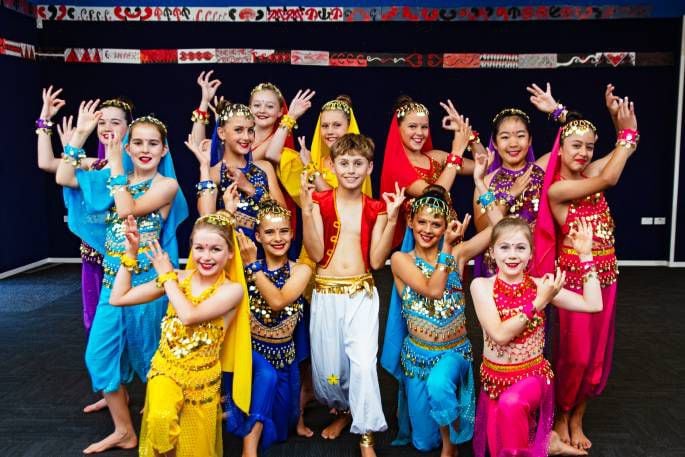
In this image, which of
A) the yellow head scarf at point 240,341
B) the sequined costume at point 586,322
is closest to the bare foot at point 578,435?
the sequined costume at point 586,322

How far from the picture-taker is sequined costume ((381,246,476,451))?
107 inches

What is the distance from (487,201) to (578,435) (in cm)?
121

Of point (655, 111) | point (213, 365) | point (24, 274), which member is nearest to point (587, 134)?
point (213, 365)

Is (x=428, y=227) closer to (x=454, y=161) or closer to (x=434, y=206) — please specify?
(x=434, y=206)

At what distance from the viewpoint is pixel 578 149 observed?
286 centimetres

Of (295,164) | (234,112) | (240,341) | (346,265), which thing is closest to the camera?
(240,341)

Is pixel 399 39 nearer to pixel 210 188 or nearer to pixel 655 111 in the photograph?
pixel 655 111

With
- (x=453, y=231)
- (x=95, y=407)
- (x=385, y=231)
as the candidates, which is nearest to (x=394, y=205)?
(x=385, y=231)

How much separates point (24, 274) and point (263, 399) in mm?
5075

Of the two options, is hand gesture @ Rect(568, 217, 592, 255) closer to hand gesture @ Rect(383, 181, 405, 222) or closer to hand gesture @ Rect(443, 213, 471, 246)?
hand gesture @ Rect(443, 213, 471, 246)

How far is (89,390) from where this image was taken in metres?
3.65

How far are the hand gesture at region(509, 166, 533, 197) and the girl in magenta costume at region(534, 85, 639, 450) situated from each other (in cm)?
18

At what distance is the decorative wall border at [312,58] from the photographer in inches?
280

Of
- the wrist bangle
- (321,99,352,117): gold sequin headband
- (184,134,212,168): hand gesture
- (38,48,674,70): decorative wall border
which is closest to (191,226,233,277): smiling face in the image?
the wrist bangle
